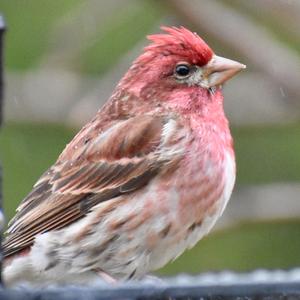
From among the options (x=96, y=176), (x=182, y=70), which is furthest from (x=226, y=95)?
(x=96, y=176)

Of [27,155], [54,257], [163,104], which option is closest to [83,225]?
[54,257]

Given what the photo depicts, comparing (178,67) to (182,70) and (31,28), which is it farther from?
(31,28)

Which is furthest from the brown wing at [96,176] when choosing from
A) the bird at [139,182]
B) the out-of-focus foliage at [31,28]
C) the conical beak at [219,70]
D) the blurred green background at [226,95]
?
the out-of-focus foliage at [31,28]

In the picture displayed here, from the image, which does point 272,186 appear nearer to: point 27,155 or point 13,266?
point 27,155

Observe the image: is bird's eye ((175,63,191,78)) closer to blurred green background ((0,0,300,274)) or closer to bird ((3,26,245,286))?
bird ((3,26,245,286))

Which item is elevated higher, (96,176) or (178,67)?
(178,67)

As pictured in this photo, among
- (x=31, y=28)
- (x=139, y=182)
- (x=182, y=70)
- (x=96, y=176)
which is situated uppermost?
(x=182, y=70)

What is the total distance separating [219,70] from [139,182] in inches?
34.4

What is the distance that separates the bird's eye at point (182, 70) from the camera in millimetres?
7305

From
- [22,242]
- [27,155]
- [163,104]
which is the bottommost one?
[27,155]

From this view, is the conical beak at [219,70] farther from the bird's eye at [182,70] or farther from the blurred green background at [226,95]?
the blurred green background at [226,95]

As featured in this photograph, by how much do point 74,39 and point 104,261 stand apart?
3144mm

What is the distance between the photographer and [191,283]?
206 inches

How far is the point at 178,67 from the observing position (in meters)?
7.30
